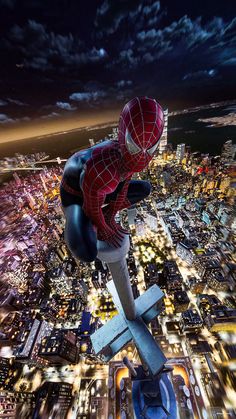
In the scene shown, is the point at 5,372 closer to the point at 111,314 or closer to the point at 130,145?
the point at 111,314

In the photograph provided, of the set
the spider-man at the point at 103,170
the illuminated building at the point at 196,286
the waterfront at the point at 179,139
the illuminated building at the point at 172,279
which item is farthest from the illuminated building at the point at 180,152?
the spider-man at the point at 103,170

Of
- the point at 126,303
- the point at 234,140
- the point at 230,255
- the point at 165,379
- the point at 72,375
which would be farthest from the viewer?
the point at 234,140

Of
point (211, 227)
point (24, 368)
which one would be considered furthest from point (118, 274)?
point (211, 227)

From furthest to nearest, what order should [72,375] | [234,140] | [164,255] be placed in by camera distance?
1. [234,140]
2. [164,255]
3. [72,375]

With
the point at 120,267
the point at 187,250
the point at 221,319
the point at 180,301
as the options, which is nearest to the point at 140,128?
the point at 120,267

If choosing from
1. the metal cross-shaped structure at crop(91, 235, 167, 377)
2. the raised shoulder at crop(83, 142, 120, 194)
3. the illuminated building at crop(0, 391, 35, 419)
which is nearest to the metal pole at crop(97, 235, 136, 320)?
the metal cross-shaped structure at crop(91, 235, 167, 377)

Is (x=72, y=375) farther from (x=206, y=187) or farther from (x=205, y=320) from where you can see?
(x=206, y=187)

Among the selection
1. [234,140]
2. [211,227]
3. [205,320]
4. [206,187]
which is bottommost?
[205,320]
